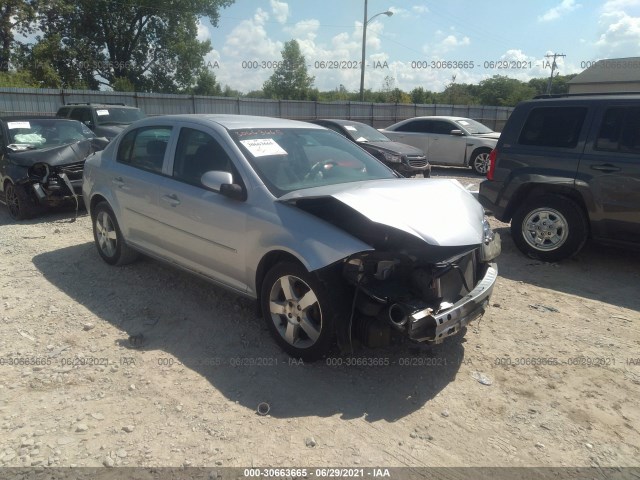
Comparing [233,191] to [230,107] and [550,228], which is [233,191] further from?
[230,107]

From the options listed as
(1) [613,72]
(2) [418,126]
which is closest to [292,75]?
(1) [613,72]

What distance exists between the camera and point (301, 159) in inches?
162

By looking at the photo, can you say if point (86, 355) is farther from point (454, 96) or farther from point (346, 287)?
point (454, 96)

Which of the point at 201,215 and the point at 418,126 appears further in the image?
the point at 418,126

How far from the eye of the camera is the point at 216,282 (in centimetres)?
407

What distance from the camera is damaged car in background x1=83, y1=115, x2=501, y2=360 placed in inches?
123

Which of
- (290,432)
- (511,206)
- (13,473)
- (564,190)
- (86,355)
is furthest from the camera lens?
(511,206)

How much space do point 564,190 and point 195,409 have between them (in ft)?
15.7

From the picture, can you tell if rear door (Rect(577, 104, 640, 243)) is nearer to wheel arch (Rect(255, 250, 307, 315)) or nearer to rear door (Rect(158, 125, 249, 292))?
wheel arch (Rect(255, 250, 307, 315))

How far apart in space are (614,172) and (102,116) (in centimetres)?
1202

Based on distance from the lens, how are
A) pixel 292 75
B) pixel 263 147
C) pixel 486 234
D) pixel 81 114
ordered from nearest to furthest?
1. pixel 486 234
2. pixel 263 147
3. pixel 81 114
4. pixel 292 75

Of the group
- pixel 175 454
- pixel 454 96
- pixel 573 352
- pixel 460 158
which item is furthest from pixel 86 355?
pixel 454 96

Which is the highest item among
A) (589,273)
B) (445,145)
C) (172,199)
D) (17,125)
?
(17,125)

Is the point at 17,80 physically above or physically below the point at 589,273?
above
